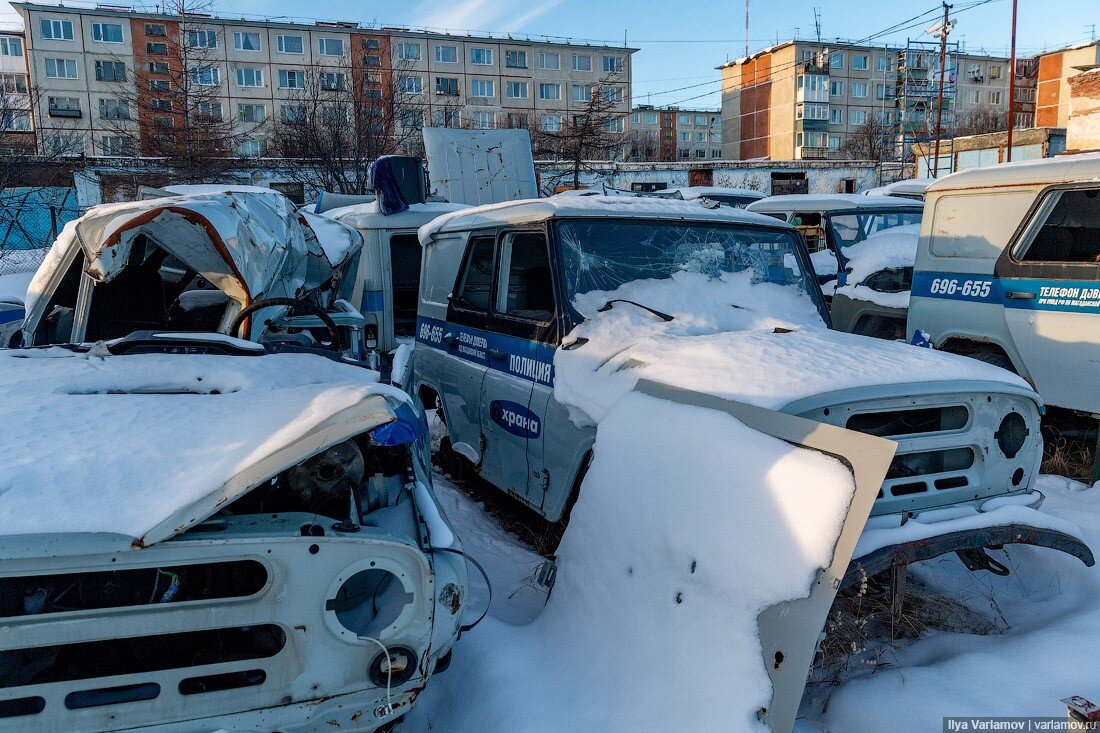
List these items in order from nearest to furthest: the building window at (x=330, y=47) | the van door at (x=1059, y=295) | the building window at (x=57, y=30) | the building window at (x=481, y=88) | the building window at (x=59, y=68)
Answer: the van door at (x=1059, y=295), the building window at (x=57, y=30), the building window at (x=59, y=68), the building window at (x=330, y=47), the building window at (x=481, y=88)

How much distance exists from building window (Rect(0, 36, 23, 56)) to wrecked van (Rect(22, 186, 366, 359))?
2676 inches

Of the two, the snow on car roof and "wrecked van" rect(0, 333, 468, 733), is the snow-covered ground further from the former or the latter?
the snow on car roof

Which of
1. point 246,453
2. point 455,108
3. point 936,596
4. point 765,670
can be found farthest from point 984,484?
point 455,108

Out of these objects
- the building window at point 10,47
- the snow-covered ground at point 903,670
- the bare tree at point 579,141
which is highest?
the building window at point 10,47

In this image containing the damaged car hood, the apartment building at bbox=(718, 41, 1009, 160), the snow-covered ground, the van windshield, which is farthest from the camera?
the apartment building at bbox=(718, 41, 1009, 160)

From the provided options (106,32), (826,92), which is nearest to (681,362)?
(106,32)

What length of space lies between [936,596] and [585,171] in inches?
1114

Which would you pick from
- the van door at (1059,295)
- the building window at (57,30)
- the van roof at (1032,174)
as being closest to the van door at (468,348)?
the van door at (1059,295)

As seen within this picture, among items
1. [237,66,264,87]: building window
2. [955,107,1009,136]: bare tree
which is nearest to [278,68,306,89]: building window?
[237,66,264,87]: building window

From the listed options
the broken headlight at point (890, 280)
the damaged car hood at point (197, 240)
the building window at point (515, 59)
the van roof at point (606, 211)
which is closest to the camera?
the damaged car hood at point (197, 240)

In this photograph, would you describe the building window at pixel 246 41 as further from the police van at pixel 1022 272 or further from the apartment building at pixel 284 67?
the police van at pixel 1022 272

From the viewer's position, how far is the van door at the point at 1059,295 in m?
4.91

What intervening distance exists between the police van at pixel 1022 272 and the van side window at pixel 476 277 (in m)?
3.80

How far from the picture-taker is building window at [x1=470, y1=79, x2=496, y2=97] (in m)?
58.5
